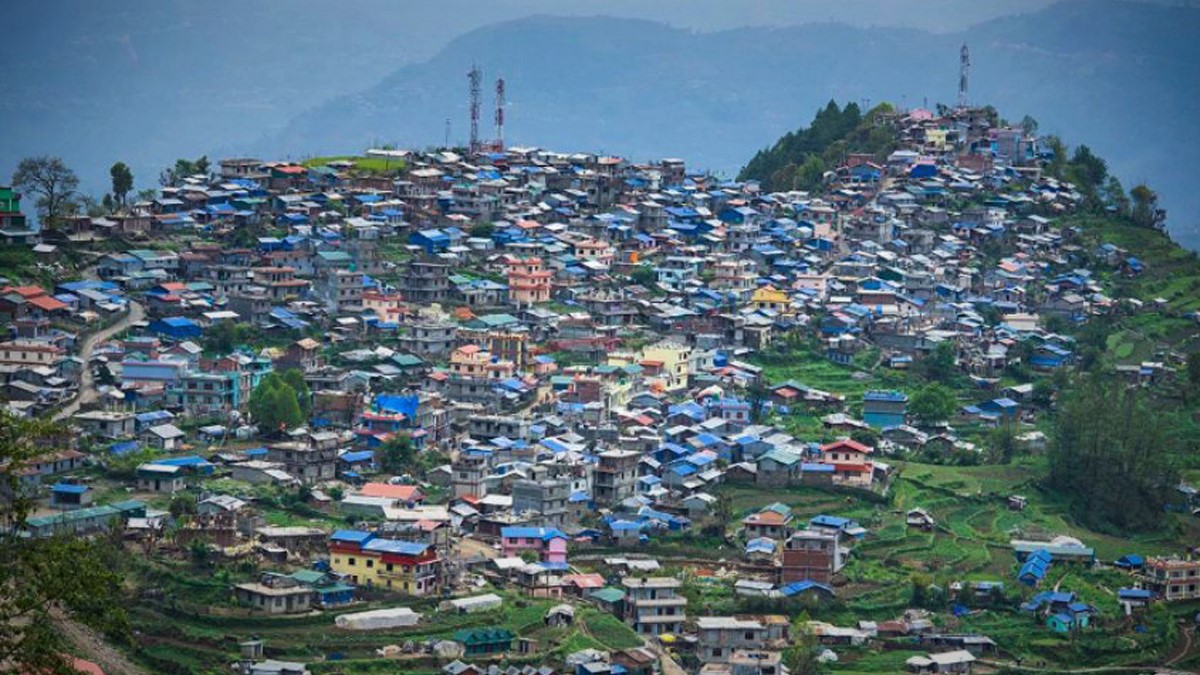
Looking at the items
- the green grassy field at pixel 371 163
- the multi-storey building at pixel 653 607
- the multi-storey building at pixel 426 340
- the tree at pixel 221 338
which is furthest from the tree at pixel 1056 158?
the multi-storey building at pixel 653 607

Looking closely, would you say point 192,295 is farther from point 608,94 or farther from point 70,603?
point 608,94

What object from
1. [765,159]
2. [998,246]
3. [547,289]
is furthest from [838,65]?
[547,289]

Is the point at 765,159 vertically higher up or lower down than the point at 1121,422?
higher up

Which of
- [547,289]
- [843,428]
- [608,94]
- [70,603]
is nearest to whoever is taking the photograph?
[70,603]

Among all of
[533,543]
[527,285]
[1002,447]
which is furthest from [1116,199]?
[533,543]

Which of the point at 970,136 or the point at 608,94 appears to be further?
the point at 608,94

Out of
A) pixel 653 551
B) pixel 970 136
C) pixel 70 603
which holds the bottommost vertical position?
pixel 653 551
